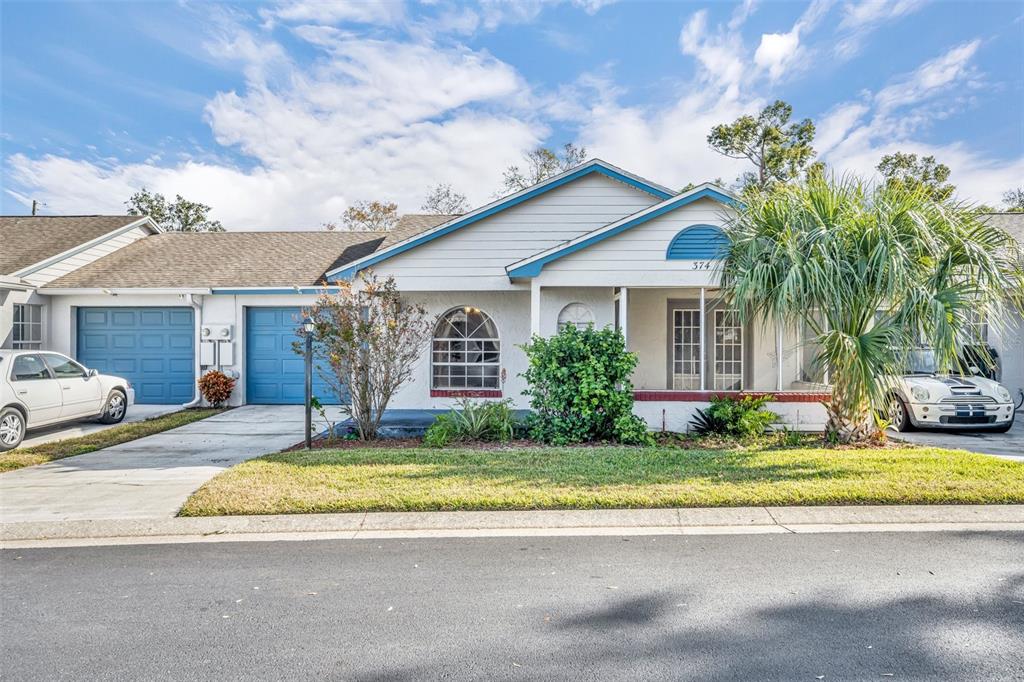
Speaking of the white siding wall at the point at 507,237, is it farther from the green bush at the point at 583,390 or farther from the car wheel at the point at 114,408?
the car wheel at the point at 114,408

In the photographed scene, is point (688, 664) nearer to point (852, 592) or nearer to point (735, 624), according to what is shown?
point (735, 624)

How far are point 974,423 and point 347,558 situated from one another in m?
11.6

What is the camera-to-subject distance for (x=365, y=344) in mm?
9633

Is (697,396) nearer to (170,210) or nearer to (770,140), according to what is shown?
(770,140)

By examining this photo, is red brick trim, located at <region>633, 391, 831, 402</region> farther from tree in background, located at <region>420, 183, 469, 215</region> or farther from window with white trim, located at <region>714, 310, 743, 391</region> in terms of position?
tree in background, located at <region>420, 183, 469, 215</region>

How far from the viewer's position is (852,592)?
4.16m

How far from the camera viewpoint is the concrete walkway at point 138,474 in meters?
6.23

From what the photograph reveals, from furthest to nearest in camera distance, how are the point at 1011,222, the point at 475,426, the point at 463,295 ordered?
the point at 1011,222
the point at 463,295
the point at 475,426

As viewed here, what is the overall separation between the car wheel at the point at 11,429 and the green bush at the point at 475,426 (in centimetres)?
673

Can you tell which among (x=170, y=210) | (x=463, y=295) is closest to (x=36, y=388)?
(x=463, y=295)

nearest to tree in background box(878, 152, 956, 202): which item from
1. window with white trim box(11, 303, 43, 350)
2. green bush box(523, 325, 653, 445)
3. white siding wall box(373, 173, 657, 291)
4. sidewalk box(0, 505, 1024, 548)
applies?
white siding wall box(373, 173, 657, 291)

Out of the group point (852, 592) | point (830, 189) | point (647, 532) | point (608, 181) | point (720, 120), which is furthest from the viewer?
point (720, 120)

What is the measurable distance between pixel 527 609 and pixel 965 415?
35.2 feet

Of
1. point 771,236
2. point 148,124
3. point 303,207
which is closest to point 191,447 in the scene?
point 771,236
